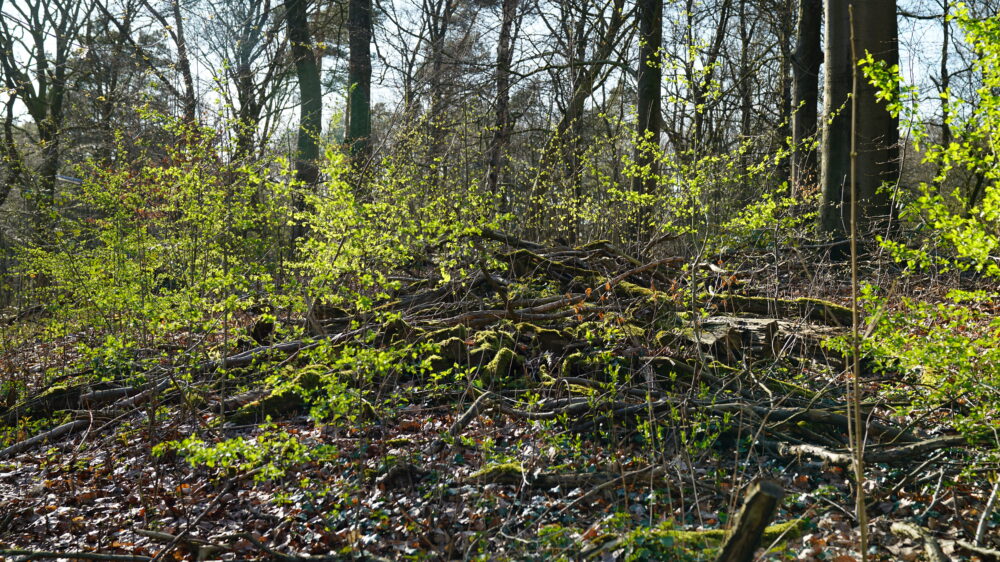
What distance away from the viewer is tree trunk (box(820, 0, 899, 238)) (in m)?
8.06

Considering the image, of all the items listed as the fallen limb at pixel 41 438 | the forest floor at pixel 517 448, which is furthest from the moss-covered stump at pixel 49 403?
the fallen limb at pixel 41 438

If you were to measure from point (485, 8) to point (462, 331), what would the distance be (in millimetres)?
9048

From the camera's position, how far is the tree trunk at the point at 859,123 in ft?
26.5

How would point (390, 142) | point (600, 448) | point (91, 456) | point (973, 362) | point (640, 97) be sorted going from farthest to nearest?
point (640, 97)
point (390, 142)
point (91, 456)
point (600, 448)
point (973, 362)

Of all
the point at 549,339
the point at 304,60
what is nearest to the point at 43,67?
the point at 304,60

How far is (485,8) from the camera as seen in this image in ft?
43.0

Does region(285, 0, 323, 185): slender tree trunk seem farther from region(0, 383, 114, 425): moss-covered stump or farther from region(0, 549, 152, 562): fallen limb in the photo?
region(0, 549, 152, 562): fallen limb

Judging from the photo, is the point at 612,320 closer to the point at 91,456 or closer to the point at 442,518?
the point at 442,518

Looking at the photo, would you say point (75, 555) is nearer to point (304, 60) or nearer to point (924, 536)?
point (924, 536)

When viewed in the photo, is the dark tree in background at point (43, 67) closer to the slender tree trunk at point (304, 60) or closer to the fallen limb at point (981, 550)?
the slender tree trunk at point (304, 60)

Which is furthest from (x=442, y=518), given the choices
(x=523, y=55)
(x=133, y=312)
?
(x=523, y=55)

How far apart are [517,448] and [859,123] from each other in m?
6.47

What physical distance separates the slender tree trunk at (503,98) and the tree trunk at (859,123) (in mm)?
5398

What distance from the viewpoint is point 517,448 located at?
185 inches
